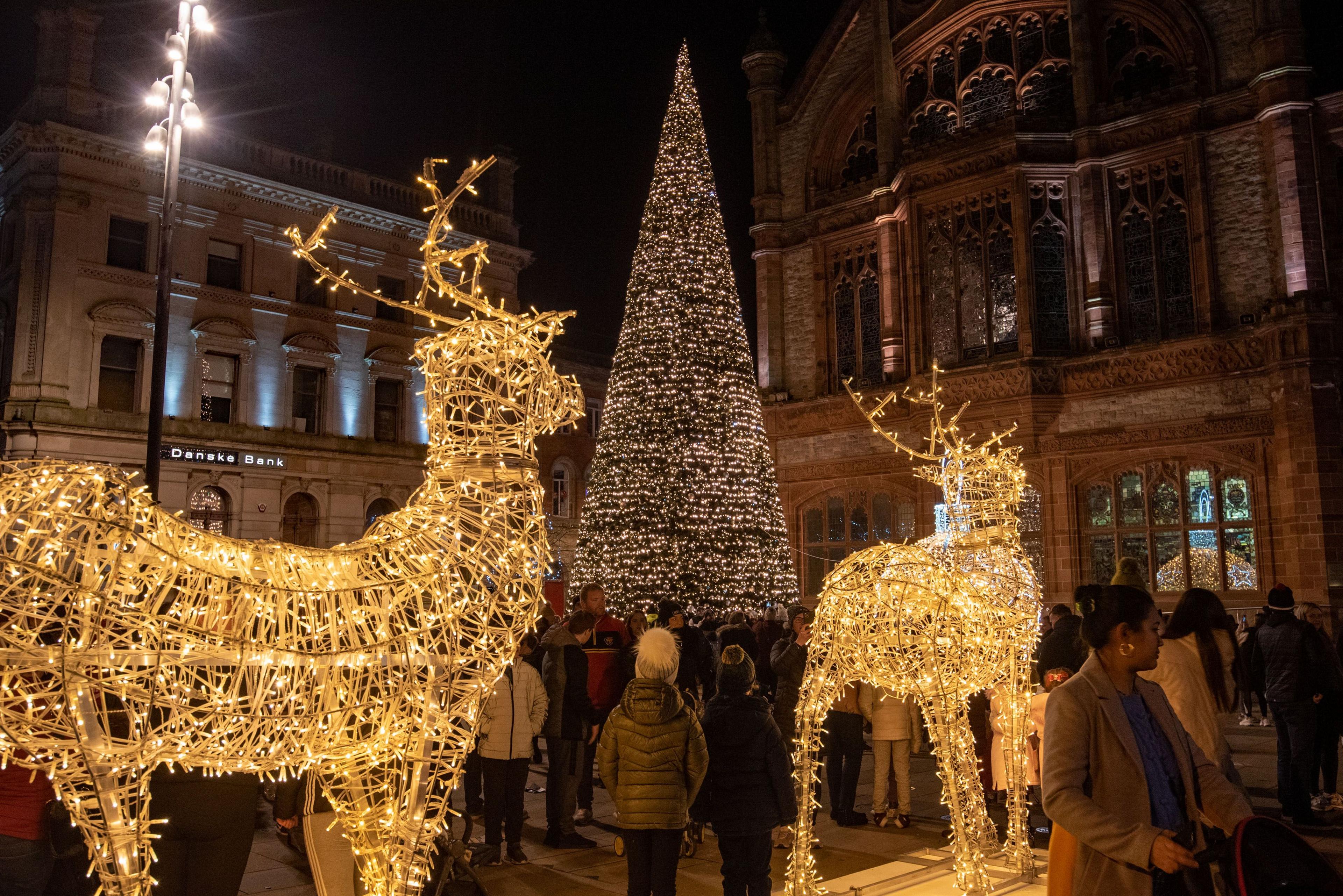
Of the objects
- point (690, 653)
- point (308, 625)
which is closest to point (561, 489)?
point (690, 653)

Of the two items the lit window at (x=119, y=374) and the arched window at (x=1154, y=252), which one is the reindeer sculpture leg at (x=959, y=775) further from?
the lit window at (x=119, y=374)

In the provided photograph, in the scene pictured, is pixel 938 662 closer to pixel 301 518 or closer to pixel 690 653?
pixel 690 653

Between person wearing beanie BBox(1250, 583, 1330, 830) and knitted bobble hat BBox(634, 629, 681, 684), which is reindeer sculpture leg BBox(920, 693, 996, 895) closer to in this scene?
knitted bobble hat BBox(634, 629, 681, 684)

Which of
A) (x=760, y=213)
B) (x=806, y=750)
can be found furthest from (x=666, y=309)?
(x=806, y=750)

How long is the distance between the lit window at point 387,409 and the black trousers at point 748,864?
24.3 m

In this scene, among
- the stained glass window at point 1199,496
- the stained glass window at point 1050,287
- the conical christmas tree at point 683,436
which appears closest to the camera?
the conical christmas tree at point 683,436

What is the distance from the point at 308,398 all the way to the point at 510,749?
21334mm

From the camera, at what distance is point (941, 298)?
803 inches

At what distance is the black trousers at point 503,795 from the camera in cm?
721

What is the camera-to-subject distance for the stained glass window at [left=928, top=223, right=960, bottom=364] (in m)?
20.1

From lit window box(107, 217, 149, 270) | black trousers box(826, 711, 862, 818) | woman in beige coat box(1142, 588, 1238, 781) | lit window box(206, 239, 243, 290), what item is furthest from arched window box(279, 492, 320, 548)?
woman in beige coat box(1142, 588, 1238, 781)

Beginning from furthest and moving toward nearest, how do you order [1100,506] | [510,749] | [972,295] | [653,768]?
[972,295] < [1100,506] < [510,749] < [653,768]

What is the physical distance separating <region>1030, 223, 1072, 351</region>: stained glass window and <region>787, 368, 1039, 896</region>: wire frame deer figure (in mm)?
13476

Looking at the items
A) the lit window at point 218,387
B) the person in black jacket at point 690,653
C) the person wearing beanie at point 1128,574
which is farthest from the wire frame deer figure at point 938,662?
the lit window at point 218,387
